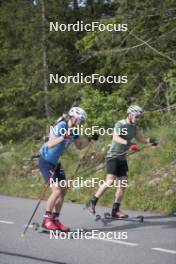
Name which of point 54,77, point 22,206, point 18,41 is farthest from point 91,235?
point 18,41

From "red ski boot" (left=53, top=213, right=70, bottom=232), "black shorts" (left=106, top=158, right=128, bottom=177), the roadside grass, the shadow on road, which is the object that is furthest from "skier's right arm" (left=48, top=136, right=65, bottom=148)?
the roadside grass

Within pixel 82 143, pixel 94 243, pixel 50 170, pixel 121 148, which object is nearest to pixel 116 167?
pixel 121 148

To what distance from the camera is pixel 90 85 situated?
22109 millimetres

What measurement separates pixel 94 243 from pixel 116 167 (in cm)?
234

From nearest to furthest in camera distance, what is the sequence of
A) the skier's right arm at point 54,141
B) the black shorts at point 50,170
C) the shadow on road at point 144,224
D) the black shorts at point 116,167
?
the skier's right arm at point 54,141 → the black shorts at point 50,170 → the shadow on road at point 144,224 → the black shorts at point 116,167

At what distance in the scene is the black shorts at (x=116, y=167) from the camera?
1159 centimetres

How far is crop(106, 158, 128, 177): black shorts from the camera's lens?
1159 centimetres

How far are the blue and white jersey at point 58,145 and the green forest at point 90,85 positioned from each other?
9.85 feet

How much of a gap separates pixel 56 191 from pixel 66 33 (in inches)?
554

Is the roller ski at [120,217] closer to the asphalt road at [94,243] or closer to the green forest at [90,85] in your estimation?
the asphalt road at [94,243]

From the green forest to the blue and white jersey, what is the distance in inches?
118

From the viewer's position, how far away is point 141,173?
47.5 ft

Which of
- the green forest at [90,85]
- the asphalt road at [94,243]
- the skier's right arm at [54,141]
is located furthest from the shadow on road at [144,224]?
the skier's right arm at [54,141]

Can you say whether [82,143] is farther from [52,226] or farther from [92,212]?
[92,212]
